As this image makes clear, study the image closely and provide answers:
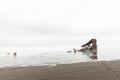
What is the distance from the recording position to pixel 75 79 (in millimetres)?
14141

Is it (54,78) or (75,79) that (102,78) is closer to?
(75,79)

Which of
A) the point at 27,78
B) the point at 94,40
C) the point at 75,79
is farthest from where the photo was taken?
the point at 94,40

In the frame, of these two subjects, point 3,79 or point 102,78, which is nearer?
point 102,78

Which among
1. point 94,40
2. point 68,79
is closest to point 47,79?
point 68,79

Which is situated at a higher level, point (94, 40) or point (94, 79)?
point (94, 40)

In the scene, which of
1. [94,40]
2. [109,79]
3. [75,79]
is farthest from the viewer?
[94,40]

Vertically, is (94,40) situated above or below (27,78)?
above

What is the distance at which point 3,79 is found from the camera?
1683cm

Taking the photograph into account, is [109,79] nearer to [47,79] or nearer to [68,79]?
[68,79]

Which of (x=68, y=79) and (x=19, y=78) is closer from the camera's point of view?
(x=68, y=79)

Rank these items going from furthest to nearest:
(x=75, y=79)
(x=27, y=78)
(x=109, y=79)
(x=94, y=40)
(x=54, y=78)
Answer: (x=94, y=40), (x=27, y=78), (x=54, y=78), (x=75, y=79), (x=109, y=79)

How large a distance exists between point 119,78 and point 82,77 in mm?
2237

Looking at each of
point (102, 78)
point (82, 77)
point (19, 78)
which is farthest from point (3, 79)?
point (102, 78)

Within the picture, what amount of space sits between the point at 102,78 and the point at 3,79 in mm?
6798
